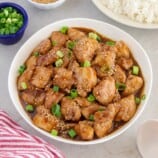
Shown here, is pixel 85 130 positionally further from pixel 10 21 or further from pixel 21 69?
pixel 10 21

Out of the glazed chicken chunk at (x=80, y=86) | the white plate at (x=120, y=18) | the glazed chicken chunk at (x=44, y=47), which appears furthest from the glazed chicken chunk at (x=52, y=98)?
the white plate at (x=120, y=18)

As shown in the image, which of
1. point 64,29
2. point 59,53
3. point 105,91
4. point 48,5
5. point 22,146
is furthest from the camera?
point 48,5

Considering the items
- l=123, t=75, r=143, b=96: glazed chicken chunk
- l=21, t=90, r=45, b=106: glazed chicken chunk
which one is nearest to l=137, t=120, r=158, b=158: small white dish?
l=123, t=75, r=143, b=96: glazed chicken chunk

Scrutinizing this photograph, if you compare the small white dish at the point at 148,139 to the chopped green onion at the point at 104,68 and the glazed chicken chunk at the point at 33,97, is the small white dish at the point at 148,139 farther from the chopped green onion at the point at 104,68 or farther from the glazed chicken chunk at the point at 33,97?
the glazed chicken chunk at the point at 33,97

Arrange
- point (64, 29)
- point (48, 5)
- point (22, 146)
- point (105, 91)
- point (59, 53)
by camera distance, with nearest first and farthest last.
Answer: point (22, 146) → point (105, 91) → point (59, 53) → point (64, 29) → point (48, 5)

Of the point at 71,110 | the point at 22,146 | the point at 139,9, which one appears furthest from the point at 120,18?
the point at 22,146
